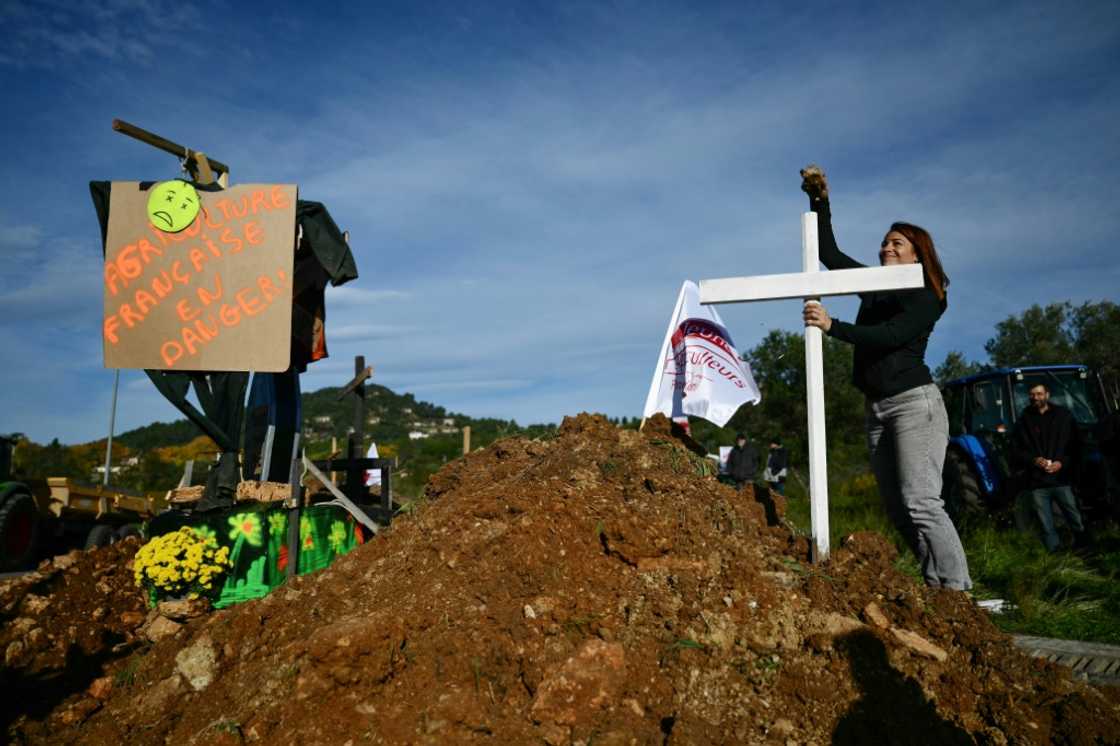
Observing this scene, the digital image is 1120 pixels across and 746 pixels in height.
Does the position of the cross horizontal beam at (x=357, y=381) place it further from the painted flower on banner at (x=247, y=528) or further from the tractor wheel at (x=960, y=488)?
the tractor wheel at (x=960, y=488)

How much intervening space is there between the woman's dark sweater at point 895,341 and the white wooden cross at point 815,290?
10 cm

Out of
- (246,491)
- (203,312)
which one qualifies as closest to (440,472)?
(246,491)

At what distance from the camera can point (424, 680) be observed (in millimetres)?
2619

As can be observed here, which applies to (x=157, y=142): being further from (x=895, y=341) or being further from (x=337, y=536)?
(x=895, y=341)

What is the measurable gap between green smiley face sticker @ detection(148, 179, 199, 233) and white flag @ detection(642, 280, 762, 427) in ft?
11.2

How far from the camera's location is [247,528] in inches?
184

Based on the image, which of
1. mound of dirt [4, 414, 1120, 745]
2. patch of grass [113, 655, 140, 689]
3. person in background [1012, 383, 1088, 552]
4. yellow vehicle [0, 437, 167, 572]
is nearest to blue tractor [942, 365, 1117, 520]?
person in background [1012, 383, 1088, 552]

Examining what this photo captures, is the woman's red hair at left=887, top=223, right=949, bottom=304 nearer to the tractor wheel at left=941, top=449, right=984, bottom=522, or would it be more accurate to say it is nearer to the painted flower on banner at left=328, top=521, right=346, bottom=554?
the painted flower on banner at left=328, top=521, right=346, bottom=554

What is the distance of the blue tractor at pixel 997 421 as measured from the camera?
831cm

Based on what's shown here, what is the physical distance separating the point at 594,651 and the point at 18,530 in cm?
799

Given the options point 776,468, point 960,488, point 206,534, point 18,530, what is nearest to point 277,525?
point 206,534

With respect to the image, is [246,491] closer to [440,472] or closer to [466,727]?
[440,472]

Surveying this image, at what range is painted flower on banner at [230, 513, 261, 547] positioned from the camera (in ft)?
15.2

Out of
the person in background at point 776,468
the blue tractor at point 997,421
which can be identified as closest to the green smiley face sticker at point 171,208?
the blue tractor at point 997,421
